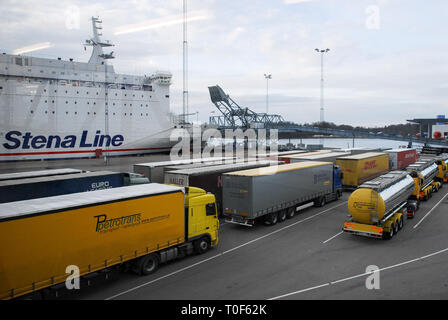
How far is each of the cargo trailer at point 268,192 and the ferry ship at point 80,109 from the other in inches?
1261

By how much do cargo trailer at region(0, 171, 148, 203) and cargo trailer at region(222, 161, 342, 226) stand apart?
6.24m

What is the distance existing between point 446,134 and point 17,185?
8757 centimetres

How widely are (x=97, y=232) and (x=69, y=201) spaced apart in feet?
3.74

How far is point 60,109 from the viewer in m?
40.8

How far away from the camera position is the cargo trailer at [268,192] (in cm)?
1500

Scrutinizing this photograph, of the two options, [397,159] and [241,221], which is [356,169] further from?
[241,221]

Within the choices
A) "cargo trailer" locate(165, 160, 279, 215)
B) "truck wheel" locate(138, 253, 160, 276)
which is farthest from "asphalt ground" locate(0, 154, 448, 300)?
"cargo trailer" locate(165, 160, 279, 215)

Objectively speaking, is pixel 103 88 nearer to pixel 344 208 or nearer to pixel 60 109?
pixel 60 109

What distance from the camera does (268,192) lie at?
15672mm

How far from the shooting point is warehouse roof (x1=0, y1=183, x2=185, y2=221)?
24.3ft

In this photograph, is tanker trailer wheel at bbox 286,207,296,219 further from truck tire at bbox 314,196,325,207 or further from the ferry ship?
the ferry ship

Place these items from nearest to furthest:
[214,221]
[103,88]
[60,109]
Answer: [214,221] < [60,109] < [103,88]

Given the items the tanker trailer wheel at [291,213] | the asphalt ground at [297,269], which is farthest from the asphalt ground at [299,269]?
the tanker trailer wheel at [291,213]

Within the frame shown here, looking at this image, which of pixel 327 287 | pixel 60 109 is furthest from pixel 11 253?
pixel 60 109
